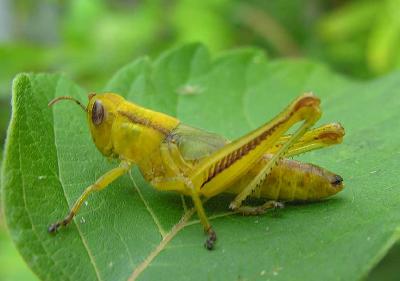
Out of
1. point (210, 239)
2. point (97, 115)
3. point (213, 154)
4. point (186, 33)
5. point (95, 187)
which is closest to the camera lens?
point (210, 239)

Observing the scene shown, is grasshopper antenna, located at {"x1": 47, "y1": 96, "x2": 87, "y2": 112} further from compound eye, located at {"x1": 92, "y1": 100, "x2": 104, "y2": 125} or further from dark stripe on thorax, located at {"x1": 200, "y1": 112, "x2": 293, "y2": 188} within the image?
dark stripe on thorax, located at {"x1": 200, "y1": 112, "x2": 293, "y2": 188}

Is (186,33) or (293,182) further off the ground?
(293,182)

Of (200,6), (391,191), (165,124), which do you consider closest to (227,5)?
(200,6)

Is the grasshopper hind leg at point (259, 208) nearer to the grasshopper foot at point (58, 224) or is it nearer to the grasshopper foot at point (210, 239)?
the grasshopper foot at point (210, 239)

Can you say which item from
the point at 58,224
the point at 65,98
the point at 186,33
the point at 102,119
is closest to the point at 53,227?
the point at 58,224

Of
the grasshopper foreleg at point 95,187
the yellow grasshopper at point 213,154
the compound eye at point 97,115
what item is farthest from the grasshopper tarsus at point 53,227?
the compound eye at point 97,115

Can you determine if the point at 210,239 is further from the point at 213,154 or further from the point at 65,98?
the point at 65,98
